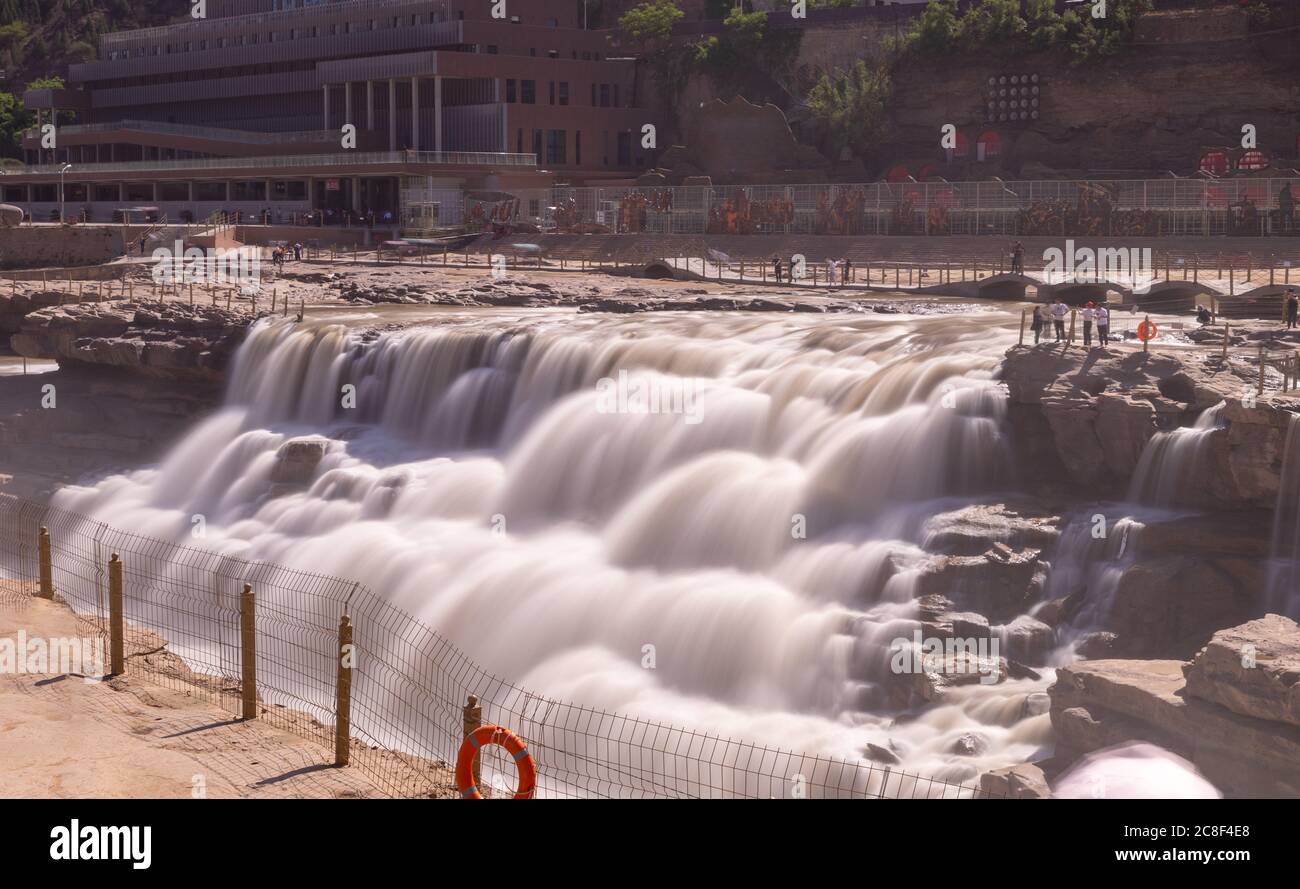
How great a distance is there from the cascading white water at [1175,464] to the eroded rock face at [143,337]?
2609 centimetres

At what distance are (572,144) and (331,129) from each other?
1759cm

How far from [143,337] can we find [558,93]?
55652 mm

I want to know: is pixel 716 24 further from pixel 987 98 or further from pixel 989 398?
pixel 989 398

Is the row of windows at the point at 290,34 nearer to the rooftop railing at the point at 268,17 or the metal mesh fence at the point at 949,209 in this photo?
the rooftop railing at the point at 268,17

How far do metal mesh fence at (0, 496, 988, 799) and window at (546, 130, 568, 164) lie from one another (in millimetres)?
61276

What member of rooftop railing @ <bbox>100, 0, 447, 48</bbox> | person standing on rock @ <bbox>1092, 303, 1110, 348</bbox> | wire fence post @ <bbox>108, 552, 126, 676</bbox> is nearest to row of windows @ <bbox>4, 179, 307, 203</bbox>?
rooftop railing @ <bbox>100, 0, 447, 48</bbox>

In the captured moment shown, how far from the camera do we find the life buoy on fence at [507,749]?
13.0 metres

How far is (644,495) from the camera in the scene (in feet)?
97.6

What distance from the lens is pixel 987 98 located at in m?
84.4

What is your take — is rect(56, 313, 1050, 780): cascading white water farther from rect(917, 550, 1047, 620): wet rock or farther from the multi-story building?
the multi-story building

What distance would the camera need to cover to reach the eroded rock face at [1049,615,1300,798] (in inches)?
664

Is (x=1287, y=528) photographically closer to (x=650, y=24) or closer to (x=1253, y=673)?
(x=1253, y=673)

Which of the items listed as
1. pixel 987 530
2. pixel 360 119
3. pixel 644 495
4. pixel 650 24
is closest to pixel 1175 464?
pixel 987 530
